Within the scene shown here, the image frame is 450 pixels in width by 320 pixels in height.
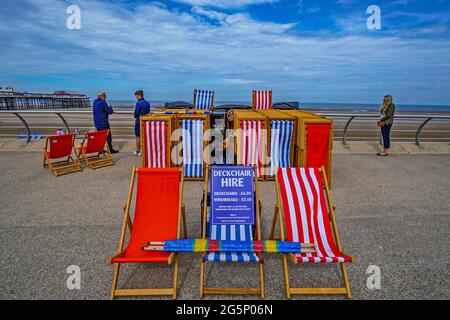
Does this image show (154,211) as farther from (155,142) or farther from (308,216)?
(155,142)

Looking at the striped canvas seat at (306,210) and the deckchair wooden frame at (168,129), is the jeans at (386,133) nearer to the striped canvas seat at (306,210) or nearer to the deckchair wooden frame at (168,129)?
the striped canvas seat at (306,210)

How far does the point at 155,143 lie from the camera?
20.0ft

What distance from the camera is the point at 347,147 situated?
9.06m

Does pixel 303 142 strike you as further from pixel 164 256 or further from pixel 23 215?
pixel 23 215

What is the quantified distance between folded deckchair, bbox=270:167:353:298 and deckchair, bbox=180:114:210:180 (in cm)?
291

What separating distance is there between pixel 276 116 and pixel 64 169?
16.9ft

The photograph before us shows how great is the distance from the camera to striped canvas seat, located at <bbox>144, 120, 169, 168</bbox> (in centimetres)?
601

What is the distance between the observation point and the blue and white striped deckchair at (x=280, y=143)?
20.2ft

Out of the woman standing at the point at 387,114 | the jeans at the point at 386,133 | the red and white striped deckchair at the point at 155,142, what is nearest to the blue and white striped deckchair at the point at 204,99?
the red and white striped deckchair at the point at 155,142

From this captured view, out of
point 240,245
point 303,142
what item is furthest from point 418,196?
point 240,245

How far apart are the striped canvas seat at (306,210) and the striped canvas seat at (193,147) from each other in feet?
9.59

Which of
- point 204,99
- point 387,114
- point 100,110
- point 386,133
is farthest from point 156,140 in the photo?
point 386,133

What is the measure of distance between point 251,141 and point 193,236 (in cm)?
296
